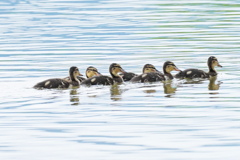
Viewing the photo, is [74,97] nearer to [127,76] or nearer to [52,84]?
[52,84]

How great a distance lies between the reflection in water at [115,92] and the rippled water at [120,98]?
0.01 meters

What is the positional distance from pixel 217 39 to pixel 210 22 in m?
5.44

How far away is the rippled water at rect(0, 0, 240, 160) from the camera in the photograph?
9117 millimetres

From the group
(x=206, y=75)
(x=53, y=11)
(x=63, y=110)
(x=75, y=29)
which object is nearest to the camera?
(x=63, y=110)

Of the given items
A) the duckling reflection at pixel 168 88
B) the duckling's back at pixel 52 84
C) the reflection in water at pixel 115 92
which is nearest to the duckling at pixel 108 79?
the reflection in water at pixel 115 92

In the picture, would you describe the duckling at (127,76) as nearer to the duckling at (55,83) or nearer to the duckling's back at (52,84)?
the duckling at (55,83)

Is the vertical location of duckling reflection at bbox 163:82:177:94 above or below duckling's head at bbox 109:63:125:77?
below

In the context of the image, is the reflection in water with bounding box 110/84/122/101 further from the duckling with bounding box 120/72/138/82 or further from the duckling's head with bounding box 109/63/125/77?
the duckling with bounding box 120/72/138/82

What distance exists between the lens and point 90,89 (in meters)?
13.0

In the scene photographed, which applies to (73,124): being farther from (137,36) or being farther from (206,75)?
(137,36)

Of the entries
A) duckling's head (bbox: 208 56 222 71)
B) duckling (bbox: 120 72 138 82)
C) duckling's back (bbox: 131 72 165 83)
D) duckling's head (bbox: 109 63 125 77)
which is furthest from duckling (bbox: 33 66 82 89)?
duckling's head (bbox: 208 56 222 71)

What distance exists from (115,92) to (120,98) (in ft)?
2.30

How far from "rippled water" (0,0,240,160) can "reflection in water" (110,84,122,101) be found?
0.05 ft

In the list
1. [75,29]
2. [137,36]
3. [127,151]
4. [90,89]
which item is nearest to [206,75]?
[90,89]
